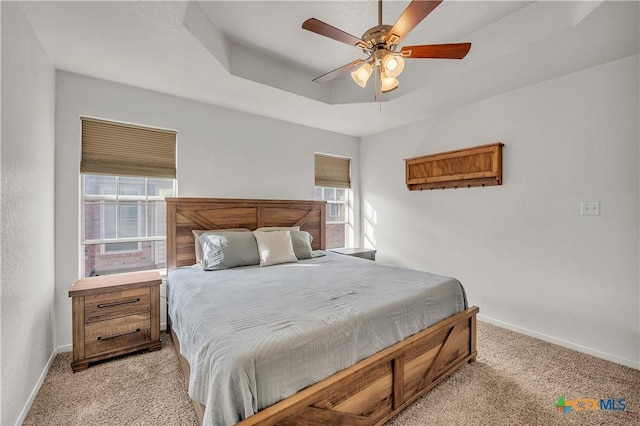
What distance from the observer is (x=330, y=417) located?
1.36 meters

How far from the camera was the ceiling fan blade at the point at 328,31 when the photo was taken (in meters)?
1.56

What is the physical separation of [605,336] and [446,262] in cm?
151

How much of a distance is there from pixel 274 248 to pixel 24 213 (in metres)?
1.86

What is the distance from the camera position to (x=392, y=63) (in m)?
1.74

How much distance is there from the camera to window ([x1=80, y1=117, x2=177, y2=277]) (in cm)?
272

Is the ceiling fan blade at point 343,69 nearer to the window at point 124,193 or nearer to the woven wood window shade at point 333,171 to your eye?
the window at point 124,193

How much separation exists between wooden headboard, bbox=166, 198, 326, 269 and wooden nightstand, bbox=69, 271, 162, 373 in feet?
1.77

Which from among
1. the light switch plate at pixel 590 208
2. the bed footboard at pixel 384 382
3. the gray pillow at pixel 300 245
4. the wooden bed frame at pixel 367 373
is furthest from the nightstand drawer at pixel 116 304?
the light switch plate at pixel 590 208

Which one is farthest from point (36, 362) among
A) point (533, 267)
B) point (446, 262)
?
point (533, 267)

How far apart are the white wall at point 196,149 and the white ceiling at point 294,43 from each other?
17 centimetres

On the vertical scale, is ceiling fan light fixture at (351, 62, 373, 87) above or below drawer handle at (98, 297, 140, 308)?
above

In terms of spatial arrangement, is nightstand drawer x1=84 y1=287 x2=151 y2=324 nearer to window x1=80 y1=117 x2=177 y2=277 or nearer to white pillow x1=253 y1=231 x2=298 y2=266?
window x1=80 y1=117 x2=177 y2=277

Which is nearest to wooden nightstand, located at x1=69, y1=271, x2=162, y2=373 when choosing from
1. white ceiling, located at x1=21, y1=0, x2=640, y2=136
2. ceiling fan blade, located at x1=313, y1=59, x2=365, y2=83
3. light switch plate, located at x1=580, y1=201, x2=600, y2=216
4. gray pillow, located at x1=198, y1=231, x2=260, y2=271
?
gray pillow, located at x1=198, y1=231, x2=260, y2=271

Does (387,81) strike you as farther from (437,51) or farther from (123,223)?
(123,223)
